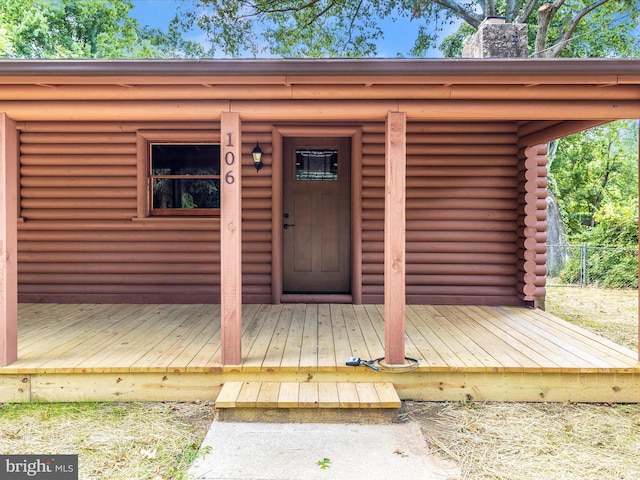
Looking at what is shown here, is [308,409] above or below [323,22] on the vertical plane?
below

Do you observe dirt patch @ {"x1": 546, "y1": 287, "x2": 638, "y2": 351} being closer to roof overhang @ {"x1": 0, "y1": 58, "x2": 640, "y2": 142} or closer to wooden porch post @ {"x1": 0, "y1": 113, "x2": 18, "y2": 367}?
roof overhang @ {"x1": 0, "y1": 58, "x2": 640, "y2": 142}

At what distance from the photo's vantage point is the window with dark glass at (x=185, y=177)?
5.14m

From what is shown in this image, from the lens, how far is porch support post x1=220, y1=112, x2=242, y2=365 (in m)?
3.04

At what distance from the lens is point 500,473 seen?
2246mm

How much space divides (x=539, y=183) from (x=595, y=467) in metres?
3.40

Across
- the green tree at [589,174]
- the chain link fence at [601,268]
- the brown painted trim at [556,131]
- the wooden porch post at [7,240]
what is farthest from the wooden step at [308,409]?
the green tree at [589,174]

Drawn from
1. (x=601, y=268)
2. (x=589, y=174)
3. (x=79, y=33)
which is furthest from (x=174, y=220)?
(x=79, y=33)

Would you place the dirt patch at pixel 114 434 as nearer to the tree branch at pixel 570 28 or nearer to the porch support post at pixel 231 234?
the porch support post at pixel 231 234

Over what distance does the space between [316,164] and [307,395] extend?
121 inches

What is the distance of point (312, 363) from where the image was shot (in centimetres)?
306

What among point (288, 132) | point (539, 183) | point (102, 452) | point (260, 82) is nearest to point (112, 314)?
point (102, 452)

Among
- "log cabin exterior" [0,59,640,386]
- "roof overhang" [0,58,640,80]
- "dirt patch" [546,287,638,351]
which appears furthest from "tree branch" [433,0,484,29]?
"roof overhang" [0,58,640,80]

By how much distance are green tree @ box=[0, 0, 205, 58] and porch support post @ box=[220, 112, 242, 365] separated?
48.4 ft

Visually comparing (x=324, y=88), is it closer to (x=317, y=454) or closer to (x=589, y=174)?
(x=317, y=454)
